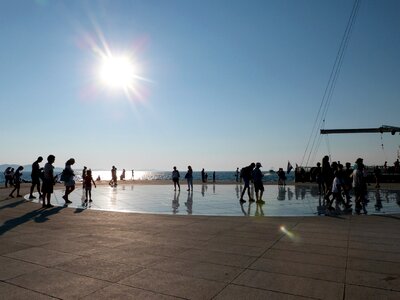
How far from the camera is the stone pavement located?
13.6 ft

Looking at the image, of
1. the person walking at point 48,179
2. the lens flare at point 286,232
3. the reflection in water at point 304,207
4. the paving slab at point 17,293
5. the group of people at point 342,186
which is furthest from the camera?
the group of people at point 342,186

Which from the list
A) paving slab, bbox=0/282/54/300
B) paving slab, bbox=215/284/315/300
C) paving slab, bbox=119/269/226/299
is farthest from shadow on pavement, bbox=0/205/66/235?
paving slab, bbox=215/284/315/300

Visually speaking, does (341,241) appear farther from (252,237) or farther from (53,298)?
(53,298)

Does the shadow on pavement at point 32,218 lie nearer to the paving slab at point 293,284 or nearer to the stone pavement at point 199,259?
the stone pavement at point 199,259

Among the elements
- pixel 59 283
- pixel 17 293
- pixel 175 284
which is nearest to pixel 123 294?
pixel 175 284

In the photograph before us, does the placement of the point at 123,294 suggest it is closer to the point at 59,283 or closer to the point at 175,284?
the point at 175,284

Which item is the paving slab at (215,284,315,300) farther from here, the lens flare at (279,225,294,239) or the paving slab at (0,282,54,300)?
the lens flare at (279,225,294,239)

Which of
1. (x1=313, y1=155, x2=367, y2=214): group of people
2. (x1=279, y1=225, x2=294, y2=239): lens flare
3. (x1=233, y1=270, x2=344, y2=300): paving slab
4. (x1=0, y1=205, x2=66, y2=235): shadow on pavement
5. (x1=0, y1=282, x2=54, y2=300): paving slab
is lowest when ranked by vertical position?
(x1=233, y1=270, x2=344, y2=300): paving slab

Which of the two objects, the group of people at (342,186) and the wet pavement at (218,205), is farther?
the group of people at (342,186)

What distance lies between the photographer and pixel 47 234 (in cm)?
752

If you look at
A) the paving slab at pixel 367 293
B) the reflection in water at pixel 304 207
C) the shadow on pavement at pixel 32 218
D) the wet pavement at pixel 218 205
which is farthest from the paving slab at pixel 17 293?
the reflection in water at pixel 304 207

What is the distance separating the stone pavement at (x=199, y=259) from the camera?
4.16 metres

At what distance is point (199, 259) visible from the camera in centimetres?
555

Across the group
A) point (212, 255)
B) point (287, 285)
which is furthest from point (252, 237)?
point (287, 285)
